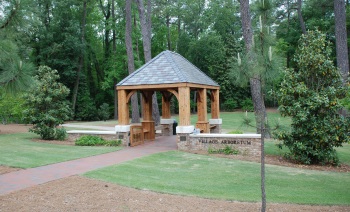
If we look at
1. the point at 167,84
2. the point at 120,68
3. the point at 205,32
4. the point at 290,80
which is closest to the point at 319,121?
the point at 290,80

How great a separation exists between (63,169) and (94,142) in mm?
5037

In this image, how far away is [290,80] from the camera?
1070cm

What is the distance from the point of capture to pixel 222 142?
473 inches

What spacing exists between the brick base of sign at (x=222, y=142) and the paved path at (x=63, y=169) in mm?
750

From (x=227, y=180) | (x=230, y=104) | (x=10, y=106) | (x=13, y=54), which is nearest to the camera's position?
(x=13, y=54)

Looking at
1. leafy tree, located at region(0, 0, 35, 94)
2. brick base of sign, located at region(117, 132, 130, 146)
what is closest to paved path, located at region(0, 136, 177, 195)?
brick base of sign, located at region(117, 132, 130, 146)

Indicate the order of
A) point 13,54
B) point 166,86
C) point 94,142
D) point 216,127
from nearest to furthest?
point 13,54 → point 166,86 → point 94,142 → point 216,127

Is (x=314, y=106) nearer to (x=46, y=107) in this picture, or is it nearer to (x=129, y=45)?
(x=46, y=107)

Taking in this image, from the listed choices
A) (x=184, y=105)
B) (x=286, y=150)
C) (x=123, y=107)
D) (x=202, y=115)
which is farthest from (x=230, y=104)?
(x=184, y=105)

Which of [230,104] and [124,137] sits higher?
[230,104]

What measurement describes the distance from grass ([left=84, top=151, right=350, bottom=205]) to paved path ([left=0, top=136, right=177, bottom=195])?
694 mm

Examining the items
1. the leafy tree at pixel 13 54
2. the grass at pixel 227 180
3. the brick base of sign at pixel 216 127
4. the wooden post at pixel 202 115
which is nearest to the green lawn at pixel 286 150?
the grass at pixel 227 180

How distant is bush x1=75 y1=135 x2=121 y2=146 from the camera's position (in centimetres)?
1361

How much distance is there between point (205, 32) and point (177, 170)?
112ft
